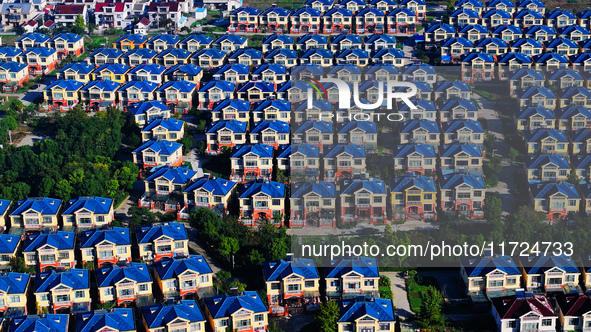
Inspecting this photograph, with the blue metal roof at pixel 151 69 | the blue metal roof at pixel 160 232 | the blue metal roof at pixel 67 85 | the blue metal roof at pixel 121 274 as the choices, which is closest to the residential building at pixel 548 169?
the blue metal roof at pixel 160 232

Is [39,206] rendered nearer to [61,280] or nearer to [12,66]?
[61,280]

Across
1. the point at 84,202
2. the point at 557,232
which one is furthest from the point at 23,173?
Answer: the point at 557,232

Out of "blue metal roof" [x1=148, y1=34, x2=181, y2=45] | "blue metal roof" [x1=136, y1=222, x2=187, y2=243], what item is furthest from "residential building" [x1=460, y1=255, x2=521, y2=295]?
"blue metal roof" [x1=148, y1=34, x2=181, y2=45]

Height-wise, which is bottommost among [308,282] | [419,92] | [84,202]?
[308,282]

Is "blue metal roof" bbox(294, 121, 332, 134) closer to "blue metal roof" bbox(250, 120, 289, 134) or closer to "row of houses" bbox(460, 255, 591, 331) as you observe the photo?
"blue metal roof" bbox(250, 120, 289, 134)

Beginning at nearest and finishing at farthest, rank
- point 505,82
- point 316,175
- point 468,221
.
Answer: point 468,221
point 316,175
point 505,82

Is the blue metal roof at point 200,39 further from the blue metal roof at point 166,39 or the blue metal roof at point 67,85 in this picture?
the blue metal roof at point 67,85

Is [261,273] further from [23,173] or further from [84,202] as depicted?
[23,173]
